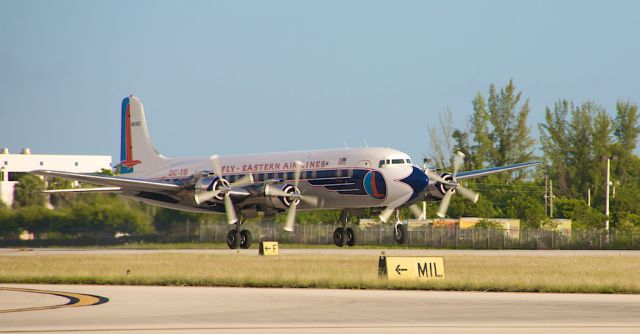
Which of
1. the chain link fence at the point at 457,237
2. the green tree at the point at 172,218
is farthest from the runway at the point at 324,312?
the green tree at the point at 172,218

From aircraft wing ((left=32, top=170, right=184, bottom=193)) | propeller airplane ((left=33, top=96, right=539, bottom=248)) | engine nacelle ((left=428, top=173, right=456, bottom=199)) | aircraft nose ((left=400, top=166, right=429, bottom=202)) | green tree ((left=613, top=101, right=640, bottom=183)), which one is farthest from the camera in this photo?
green tree ((left=613, top=101, right=640, bottom=183))

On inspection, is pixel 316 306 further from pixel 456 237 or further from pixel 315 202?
pixel 456 237

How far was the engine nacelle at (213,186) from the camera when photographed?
55344 millimetres

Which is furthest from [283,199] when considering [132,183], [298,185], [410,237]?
[410,237]

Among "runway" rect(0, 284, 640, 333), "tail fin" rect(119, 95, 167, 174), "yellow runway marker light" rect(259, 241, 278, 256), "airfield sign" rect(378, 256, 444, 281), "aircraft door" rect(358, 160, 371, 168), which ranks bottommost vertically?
"runway" rect(0, 284, 640, 333)

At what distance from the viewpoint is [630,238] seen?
9362cm

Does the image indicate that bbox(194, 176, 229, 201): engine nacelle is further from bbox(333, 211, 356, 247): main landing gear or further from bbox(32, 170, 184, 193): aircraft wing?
bbox(333, 211, 356, 247): main landing gear

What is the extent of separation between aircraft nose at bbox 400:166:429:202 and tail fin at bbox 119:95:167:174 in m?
20.3

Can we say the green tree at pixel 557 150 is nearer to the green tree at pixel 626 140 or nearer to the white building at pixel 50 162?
the green tree at pixel 626 140

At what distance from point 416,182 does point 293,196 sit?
6.95 meters

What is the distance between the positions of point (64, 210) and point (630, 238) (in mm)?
57106

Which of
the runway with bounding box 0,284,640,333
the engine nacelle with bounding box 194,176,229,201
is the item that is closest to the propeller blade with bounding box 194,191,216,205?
the engine nacelle with bounding box 194,176,229,201

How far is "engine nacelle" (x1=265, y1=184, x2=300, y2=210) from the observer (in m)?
54.7

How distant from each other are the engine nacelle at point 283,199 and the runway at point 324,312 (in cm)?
1628
